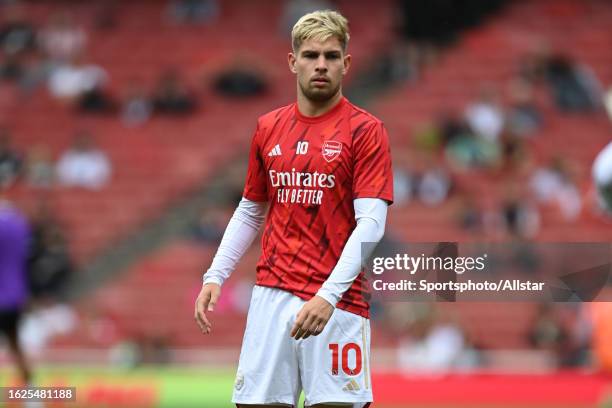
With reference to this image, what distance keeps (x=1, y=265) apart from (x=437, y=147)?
9.43m

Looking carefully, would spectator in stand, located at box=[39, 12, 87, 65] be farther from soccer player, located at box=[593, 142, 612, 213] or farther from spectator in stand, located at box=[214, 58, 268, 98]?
soccer player, located at box=[593, 142, 612, 213]

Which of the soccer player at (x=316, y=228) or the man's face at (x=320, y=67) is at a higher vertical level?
the man's face at (x=320, y=67)

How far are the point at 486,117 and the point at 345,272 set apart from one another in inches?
546

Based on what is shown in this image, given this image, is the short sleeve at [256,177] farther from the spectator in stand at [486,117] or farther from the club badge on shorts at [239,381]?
the spectator in stand at [486,117]

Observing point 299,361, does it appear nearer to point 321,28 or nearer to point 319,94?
point 319,94

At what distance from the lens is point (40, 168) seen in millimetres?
17703

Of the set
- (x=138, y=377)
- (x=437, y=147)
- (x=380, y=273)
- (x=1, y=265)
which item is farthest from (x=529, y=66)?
(x=380, y=273)

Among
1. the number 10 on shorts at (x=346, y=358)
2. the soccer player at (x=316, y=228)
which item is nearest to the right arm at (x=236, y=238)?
the soccer player at (x=316, y=228)

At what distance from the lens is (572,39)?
63.9 ft

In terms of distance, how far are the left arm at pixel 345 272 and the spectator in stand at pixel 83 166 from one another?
45.5 feet

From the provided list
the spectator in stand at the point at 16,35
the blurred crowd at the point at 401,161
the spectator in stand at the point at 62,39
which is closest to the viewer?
the blurred crowd at the point at 401,161

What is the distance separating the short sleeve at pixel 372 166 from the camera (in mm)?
4227

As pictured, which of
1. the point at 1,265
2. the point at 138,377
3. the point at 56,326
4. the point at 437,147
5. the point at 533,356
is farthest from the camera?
the point at 437,147

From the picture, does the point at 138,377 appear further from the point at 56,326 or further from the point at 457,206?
the point at 457,206
